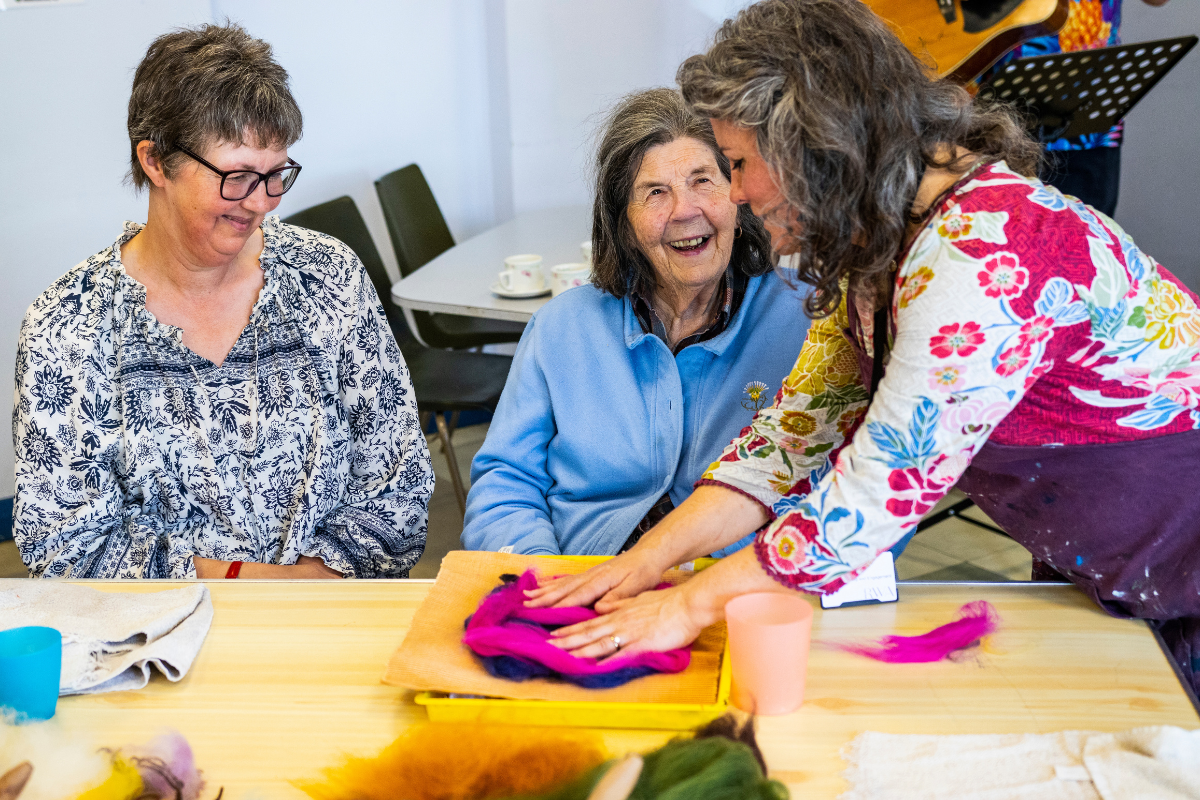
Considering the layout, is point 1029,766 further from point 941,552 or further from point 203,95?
point 941,552

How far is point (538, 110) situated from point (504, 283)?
1525 mm

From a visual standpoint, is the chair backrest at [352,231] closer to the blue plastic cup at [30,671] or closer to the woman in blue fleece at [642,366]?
the woman in blue fleece at [642,366]

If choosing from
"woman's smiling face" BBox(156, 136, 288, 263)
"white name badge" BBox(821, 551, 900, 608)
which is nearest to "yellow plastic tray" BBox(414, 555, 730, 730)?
"white name badge" BBox(821, 551, 900, 608)

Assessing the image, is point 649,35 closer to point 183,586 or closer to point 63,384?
point 63,384

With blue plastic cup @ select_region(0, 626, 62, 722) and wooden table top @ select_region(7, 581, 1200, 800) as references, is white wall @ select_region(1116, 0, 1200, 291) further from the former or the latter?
blue plastic cup @ select_region(0, 626, 62, 722)

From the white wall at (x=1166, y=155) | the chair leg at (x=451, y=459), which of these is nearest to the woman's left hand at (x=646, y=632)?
the chair leg at (x=451, y=459)

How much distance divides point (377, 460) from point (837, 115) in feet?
3.60

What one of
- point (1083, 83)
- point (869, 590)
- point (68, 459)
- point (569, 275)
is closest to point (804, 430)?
point (869, 590)

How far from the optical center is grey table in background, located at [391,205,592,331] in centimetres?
272

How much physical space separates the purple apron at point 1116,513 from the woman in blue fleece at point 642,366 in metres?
0.51

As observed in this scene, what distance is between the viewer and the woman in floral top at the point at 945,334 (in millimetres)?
965

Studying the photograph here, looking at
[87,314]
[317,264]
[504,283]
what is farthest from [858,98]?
[504,283]

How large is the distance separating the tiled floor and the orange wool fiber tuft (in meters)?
1.84

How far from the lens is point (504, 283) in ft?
9.20
